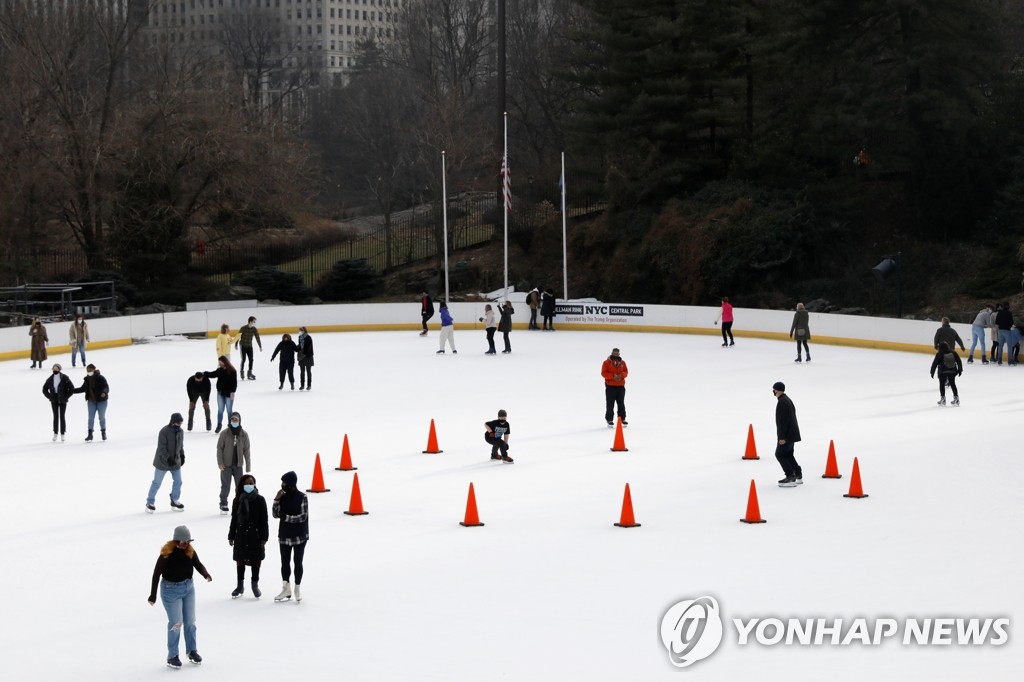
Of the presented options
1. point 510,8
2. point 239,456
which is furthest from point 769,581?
point 510,8

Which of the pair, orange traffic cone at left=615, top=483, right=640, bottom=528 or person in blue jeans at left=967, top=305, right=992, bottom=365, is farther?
person in blue jeans at left=967, top=305, right=992, bottom=365

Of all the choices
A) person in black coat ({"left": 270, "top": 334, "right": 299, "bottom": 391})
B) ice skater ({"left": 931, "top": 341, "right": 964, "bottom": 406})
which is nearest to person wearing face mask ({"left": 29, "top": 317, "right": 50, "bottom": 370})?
person in black coat ({"left": 270, "top": 334, "right": 299, "bottom": 391})

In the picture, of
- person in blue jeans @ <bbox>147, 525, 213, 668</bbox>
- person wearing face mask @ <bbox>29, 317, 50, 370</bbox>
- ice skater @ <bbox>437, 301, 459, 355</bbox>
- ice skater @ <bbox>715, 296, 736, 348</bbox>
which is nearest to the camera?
person in blue jeans @ <bbox>147, 525, 213, 668</bbox>

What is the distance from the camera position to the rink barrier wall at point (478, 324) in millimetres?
36031

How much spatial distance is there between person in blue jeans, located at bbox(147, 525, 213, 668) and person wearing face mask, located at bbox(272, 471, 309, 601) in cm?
162

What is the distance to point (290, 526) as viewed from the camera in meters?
12.9

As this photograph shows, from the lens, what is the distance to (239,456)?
16.5m

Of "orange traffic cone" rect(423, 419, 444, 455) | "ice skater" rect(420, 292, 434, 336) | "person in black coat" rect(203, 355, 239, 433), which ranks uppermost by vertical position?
"ice skater" rect(420, 292, 434, 336)

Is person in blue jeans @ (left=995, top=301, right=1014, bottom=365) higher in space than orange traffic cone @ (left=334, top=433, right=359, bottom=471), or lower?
higher

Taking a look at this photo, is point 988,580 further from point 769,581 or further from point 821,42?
point 821,42

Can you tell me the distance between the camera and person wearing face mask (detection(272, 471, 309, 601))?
12.9 metres

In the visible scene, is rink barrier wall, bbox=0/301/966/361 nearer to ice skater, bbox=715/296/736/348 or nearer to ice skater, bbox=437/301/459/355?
ice skater, bbox=715/296/736/348

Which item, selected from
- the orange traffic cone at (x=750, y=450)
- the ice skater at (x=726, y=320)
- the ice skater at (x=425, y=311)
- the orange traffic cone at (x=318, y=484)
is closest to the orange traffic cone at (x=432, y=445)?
the orange traffic cone at (x=318, y=484)

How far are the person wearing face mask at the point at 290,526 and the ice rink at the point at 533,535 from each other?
27 centimetres
